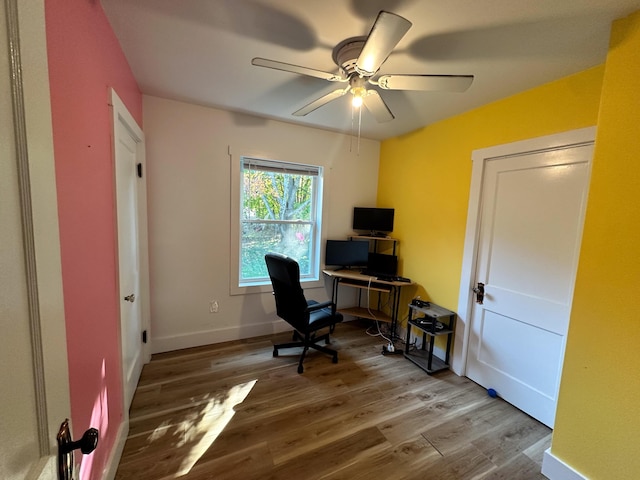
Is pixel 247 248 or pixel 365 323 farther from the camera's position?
pixel 365 323

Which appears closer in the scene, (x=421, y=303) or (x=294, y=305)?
(x=294, y=305)

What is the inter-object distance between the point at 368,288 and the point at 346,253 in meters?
0.54

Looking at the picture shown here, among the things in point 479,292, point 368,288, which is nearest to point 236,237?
point 368,288

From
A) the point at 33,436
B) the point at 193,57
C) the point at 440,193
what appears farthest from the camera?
the point at 440,193

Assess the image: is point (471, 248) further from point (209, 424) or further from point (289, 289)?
point (209, 424)

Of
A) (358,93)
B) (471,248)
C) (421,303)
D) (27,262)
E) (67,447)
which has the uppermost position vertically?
(358,93)

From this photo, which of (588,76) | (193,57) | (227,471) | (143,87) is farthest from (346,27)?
(227,471)

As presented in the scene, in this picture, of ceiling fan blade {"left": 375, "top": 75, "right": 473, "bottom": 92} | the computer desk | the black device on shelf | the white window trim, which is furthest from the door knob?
the white window trim

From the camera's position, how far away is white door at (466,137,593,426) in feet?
5.95

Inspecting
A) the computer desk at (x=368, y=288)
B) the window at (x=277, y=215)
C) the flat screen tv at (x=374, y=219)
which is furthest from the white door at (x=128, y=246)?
the flat screen tv at (x=374, y=219)

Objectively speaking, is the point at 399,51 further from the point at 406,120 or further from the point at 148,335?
the point at 148,335

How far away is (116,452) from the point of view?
147 cm

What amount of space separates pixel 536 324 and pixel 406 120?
2.12m

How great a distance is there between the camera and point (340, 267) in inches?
135
